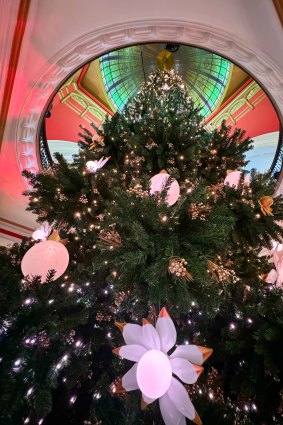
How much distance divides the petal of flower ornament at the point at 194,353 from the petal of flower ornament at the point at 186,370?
0.06 ft

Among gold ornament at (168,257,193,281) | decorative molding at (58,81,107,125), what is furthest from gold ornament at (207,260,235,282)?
decorative molding at (58,81,107,125)

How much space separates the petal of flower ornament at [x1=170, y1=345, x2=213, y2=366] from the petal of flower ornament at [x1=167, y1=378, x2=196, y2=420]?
6 cm

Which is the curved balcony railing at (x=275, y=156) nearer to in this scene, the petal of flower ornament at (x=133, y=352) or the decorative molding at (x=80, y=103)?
the decorative molding at (x=80, y=103)

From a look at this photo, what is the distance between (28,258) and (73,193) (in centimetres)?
68

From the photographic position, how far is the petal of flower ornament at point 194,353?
64cm

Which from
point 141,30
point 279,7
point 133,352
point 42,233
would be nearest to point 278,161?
point 279,7

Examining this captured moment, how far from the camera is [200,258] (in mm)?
867

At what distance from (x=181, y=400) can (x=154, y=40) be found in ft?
13.0

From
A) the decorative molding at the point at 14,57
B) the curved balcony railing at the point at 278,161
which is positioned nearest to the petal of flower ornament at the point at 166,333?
the decorative molding at the point at 14,57

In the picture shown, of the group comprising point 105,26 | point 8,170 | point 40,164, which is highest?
point 105,26

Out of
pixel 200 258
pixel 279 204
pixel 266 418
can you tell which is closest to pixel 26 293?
pixel 200 258

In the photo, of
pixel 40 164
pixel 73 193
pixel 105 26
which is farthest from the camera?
pixel 40 164

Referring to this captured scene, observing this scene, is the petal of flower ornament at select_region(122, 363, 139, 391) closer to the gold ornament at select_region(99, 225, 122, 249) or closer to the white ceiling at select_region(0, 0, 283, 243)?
the gold ornament at select_region(99, 225, 122, 249)

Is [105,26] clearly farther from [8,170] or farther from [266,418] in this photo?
[266,418]
